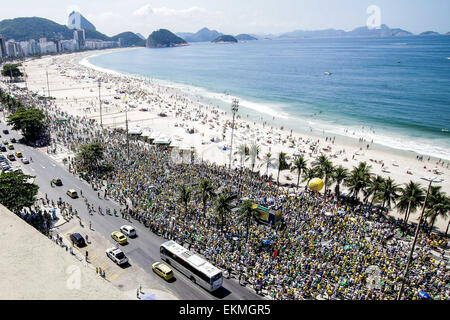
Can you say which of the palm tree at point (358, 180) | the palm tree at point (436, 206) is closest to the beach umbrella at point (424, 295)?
the palm tree at point (436, 206)

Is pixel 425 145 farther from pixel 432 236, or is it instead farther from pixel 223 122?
pixel 223 122

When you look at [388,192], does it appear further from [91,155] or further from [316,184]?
[91,155]

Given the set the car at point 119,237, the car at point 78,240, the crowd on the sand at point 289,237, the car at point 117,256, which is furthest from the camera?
the car at point 119,237

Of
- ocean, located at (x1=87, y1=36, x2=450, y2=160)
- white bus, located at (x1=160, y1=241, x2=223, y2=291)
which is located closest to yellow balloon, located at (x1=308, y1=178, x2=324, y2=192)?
white bus, located at (x1=160, y1=241, x2=223, y2=291)

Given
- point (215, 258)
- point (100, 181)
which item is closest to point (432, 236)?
point (215, 258)

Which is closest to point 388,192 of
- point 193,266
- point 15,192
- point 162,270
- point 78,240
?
point 193,266

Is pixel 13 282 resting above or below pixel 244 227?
above

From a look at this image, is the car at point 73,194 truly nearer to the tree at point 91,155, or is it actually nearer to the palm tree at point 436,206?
the tree at point 91,155

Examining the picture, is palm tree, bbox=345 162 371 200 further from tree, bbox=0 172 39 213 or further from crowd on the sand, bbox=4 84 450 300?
tree, bbox=0 172 39 213
